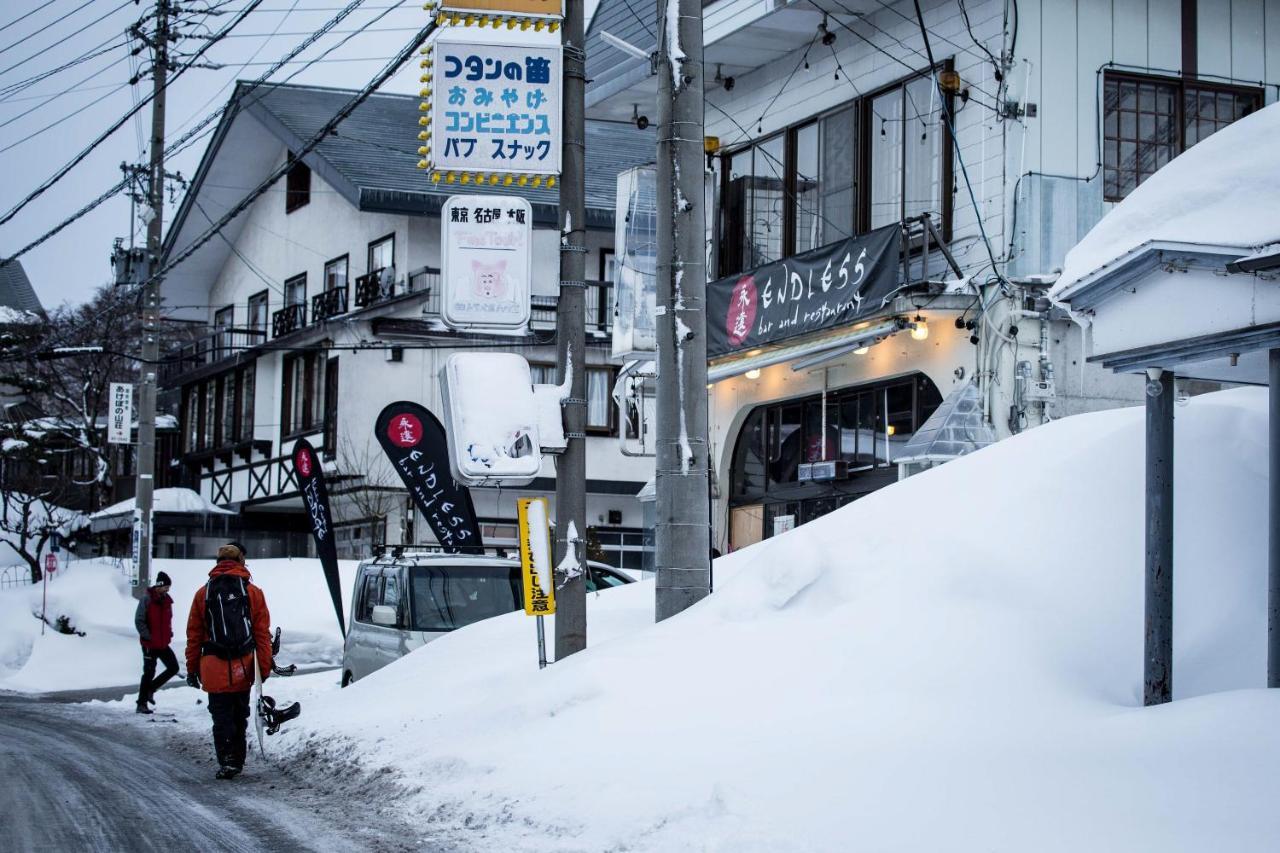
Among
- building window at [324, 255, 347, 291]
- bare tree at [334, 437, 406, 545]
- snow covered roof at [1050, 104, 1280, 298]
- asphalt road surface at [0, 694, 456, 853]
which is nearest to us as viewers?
snow covered roof at [1050, 104, 1280, 298]

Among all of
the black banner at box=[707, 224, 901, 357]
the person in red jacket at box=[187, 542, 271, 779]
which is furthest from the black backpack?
the black banner at box=[707, 224, 901, 357]

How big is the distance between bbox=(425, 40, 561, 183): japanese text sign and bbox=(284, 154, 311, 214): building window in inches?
1258

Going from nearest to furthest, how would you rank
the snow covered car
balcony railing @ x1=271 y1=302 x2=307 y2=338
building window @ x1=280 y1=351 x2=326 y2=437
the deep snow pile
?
the snow covered car → the deep snow pile → building window @ x1=280 y1=351 x2=326 y2=437 → balcony railing @ x1=271 y1=302 x2=307 y2=338

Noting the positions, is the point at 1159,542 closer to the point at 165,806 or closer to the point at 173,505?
the point at 165,806

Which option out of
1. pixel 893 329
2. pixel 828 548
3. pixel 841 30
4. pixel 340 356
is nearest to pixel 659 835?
pixel 828 548

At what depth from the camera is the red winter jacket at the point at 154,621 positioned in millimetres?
17969

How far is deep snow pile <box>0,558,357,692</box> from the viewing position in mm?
24828

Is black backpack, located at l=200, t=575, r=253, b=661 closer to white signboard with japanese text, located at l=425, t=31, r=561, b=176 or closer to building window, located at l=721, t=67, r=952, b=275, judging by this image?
white signboard with japanese text, located at l=425, t=31, r=561, b=176

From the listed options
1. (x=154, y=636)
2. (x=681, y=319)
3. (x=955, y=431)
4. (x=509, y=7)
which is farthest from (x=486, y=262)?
(x=154, y=636)

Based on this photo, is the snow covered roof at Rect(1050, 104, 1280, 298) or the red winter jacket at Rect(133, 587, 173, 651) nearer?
the snow covered roof at Rect(1050, 104, 1280, 298)

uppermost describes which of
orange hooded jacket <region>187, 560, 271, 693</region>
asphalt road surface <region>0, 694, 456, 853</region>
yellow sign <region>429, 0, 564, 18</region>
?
yellow sign <region>429, 0, 564, 18</region>

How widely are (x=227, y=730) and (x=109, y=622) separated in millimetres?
19215

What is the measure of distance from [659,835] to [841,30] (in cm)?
1434

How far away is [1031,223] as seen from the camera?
53.6 ft
